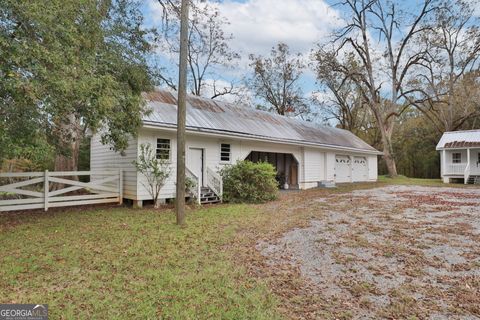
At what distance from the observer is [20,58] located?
5.28m

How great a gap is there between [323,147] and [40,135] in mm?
15344

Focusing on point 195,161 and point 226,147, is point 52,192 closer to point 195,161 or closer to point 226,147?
point 195,161

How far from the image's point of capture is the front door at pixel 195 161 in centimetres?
1222

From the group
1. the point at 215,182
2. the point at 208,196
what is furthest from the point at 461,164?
the point at 208,196

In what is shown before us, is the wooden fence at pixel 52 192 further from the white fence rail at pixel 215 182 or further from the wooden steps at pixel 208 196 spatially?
the white fence rail at pixel 215 182

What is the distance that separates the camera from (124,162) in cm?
1152

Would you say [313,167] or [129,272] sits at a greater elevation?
[313,167]

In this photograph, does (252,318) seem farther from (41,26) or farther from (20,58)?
(41,26)

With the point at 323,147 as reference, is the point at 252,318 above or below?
below

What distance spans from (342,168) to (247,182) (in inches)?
465

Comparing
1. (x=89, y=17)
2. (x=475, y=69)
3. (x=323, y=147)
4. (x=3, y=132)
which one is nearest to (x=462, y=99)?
(x=475, y=69)

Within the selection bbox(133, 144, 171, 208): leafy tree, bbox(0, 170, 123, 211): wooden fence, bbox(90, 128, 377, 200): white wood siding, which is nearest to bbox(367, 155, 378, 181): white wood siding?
bbox(90, 128, 377, 200): white wood siding

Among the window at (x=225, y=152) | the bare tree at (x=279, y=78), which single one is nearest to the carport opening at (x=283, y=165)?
the window at (x=225, y=152)

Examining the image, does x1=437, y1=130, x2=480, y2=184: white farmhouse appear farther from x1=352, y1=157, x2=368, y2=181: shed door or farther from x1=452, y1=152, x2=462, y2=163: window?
x1=352, y1=157, x2=368, y2=181: shed door
